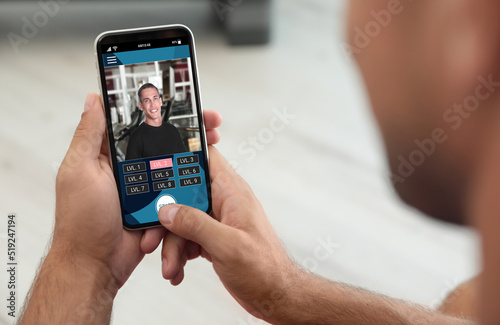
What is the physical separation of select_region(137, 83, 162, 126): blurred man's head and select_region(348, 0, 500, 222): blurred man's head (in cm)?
45

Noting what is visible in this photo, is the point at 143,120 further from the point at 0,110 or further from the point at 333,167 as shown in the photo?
the point at 0,110

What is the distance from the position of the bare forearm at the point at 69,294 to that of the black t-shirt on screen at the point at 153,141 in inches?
6.4

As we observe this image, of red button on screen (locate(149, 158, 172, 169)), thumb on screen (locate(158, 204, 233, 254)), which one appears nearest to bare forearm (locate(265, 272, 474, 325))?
thumb on screen (locate(158, 204, 233, 254))

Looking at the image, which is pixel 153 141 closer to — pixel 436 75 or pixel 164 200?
pixel 164 200

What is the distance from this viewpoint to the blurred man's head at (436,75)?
0.87 feet

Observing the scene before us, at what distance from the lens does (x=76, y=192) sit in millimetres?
740

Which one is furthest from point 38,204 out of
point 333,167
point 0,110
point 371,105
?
point 371,105

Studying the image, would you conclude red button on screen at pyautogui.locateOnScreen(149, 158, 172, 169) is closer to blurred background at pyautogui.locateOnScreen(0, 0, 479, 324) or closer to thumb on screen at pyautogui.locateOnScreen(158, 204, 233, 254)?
thumb on screen at pyautogui.locateOnScreen(158, 204, 233, 254)

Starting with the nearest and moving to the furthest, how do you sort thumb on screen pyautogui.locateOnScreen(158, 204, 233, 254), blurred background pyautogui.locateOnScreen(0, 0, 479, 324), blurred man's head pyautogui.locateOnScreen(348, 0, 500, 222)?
blurred man's head pyautogui.locateOnScreen(348, 0, 500, 222) → thumb on screen pyautogui.locateOnScreen(158, 204, 233, 254) → blurred background pyautogui.locateOnScreen(0, 0, 479, 324)

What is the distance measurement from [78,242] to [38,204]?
54 cm

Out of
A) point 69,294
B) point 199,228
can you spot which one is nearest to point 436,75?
point 199,228

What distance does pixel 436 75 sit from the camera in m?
0.30

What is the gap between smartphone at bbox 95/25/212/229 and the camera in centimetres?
77

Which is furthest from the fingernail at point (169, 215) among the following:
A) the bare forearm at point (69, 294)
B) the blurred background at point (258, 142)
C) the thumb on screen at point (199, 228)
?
the blurred background at point (258, 142)
